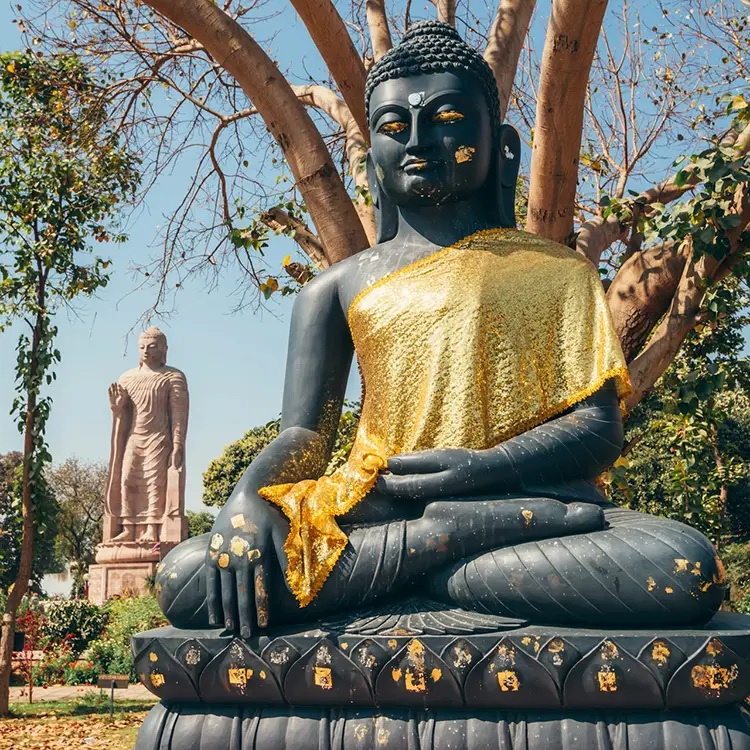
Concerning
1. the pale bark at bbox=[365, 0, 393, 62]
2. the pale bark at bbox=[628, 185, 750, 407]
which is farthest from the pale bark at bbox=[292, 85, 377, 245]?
the pale bark at bbox=[628, 185, 750, 407]

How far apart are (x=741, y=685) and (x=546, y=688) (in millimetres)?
461

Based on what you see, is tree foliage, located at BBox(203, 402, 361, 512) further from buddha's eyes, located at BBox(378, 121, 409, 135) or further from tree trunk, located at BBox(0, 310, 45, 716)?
buddha's eyes, located at BBox(378, 121, 409, 135)

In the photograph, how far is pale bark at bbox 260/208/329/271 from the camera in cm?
610

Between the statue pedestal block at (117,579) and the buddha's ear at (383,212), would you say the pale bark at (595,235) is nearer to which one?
the buddha's ear at (383,212)

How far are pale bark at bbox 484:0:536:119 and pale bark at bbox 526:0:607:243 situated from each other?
63 centimetres

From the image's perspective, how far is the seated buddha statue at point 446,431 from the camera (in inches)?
92.5

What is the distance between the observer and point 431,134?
117 inches

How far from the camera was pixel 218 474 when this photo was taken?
23.7 metres

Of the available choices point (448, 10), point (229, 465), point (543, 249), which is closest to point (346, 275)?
point (543, 249)

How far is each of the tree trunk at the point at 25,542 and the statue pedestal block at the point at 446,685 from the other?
6.47 meters

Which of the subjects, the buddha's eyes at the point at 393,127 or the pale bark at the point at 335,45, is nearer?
the buddha's eyes at the point at 393,127

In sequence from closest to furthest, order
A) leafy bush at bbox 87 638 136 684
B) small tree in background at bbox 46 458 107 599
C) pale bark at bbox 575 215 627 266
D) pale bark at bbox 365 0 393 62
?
1. pale bark at bbox 575 215 627 266
2. pale bark at bbox 365 0 393 62
3. leafy bush at bbox 87 638 136 684
4. small tree in background at bbox 46 458 107 599

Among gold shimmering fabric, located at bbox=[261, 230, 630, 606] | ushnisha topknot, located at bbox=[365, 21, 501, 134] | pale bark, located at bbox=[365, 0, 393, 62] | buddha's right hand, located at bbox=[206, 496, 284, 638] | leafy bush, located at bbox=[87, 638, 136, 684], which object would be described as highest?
pale bark, located at bbox=[365, 0, 393, 62]

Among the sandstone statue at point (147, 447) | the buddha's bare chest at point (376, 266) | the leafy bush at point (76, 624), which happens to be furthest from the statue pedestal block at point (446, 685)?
the sandstone statue at point (147, 447)
